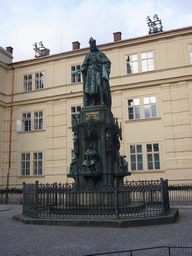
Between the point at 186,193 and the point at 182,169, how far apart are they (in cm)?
212

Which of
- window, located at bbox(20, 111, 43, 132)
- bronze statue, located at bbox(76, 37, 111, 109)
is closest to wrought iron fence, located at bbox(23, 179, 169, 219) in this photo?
bronze statue, located at bbox(76, 37, 111, 109)

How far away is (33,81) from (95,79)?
54.1 feet

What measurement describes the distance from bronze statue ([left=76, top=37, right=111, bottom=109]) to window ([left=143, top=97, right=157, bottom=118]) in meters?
10.9

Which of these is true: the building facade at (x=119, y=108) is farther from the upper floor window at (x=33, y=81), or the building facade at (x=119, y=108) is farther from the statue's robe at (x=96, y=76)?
the statue's robe at (x=96, y=76)

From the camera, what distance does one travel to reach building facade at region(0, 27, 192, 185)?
833 inches

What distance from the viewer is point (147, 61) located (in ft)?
75.7

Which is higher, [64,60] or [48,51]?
[48,51]

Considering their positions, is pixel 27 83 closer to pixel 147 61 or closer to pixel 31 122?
pixel 31 122

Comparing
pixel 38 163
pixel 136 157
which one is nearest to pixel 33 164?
pixel 38 163

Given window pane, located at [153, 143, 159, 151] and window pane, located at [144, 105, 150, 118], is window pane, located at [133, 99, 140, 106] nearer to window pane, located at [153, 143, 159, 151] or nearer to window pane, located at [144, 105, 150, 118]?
window pane, located at [144, 105, 150, 118]

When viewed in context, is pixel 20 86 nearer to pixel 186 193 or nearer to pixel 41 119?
pixel 41 119

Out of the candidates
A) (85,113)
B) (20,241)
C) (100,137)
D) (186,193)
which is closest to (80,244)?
(20,241)

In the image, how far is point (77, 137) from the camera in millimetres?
10875

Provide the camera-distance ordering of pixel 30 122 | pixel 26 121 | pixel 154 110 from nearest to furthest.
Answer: pixel 154 110
pixel 30 122
pixel 26 121
